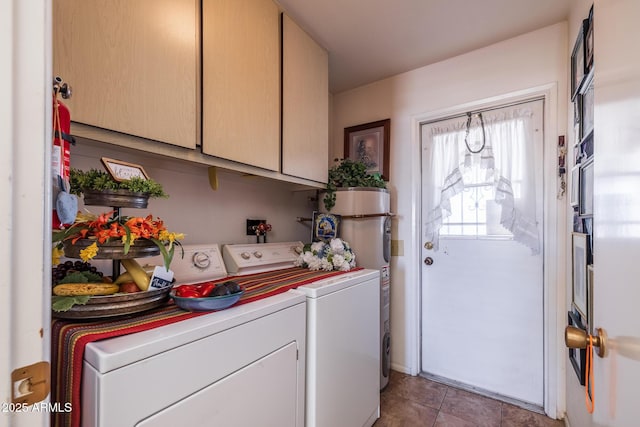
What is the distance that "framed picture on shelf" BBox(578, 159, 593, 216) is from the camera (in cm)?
127

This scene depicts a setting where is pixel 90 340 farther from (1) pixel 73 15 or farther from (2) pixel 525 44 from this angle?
(2) pixel 525 44

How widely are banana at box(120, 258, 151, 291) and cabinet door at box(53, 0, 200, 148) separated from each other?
0.47 m

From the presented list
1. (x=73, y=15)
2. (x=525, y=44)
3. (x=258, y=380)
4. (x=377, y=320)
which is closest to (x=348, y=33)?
(x=525, y=44)

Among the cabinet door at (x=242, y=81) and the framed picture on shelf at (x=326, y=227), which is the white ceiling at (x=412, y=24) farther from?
the framed picture on shelf at (x=326, y=227)

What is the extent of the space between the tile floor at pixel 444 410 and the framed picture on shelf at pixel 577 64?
198 centimetres

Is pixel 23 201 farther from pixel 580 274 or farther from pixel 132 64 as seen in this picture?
pixel 580 274

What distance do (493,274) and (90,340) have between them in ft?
7.51

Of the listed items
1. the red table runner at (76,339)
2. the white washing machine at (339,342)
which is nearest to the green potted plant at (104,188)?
the red table runner at (76,339)

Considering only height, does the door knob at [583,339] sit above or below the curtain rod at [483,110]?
below

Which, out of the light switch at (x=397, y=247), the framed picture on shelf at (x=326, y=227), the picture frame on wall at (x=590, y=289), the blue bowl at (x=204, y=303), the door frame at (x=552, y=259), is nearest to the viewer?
the blue bowl at (x=204, y=303)

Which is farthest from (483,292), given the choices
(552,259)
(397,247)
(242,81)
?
(242,81)

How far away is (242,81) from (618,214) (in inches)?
57.9

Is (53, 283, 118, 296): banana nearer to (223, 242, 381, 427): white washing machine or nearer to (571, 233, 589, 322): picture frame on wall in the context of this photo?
(223, 242, 381, 427): white washing machine

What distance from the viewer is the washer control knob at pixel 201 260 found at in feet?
4.62
